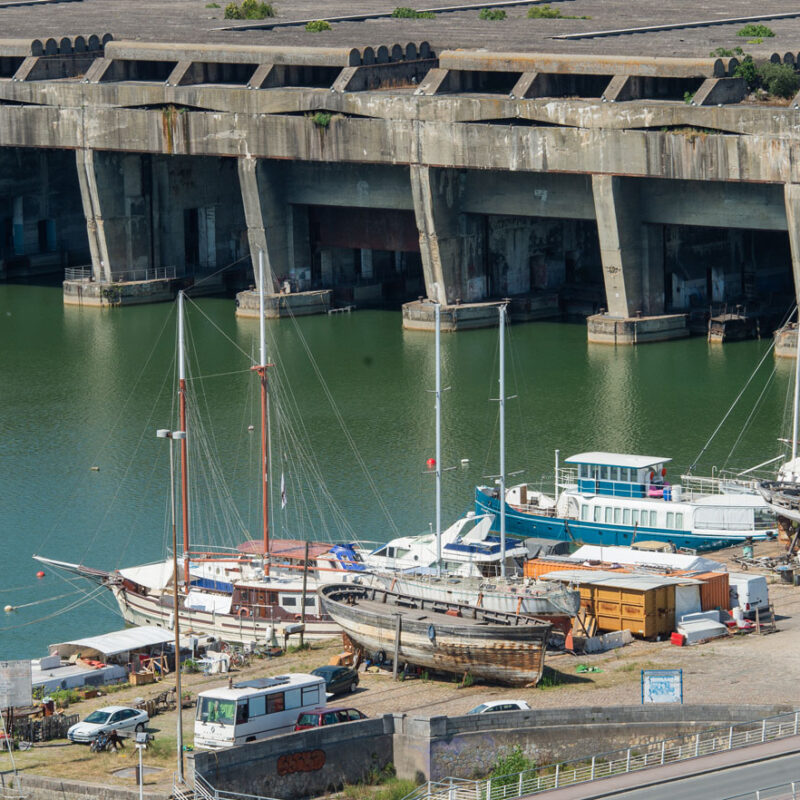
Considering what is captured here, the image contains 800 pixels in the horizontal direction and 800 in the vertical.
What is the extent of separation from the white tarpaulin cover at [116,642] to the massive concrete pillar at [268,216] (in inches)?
1804

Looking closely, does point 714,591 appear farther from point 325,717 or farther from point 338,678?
point 325,717

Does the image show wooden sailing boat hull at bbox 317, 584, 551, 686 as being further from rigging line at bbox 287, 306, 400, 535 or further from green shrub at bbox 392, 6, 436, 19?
green shrub at bbox 392, 6, 436, 19

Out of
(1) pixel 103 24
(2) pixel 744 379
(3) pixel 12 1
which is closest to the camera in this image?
(2) pixel 744 379

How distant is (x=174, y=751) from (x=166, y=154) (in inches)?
2503

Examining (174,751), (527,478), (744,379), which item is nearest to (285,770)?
(174,751)

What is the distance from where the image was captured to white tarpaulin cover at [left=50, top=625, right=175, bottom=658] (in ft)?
172

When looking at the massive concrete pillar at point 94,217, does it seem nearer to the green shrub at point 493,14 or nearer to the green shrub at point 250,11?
the green shrub at point 250,11

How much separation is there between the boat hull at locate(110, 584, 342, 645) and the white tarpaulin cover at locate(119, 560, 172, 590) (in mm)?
476

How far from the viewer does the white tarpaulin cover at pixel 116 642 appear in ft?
172

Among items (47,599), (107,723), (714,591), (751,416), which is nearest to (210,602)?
(47,599)

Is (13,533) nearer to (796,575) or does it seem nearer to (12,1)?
(796,575)

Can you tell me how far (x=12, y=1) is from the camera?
443 feet

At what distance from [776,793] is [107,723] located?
47.4 ft

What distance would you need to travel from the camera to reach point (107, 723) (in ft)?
147
